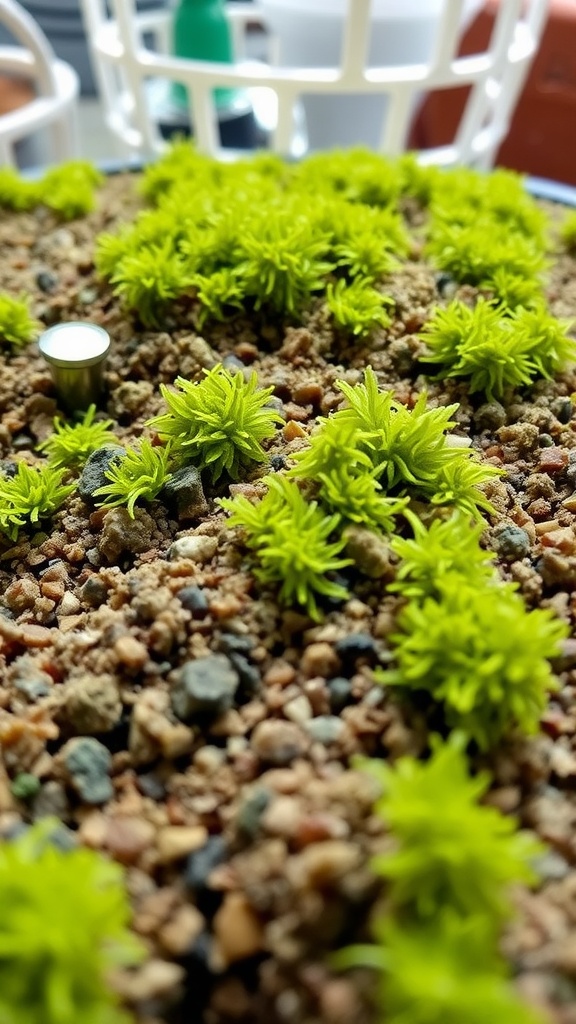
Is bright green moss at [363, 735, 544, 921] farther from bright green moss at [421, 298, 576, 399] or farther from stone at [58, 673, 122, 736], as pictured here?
bright green moss at [421, 298, 576, 399]

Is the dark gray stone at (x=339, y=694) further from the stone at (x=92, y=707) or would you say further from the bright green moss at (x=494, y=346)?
the bright green moss at (x=494, y=346)

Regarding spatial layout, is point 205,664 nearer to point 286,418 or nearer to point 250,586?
point 250,586

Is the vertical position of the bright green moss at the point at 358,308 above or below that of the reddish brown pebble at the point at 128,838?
above

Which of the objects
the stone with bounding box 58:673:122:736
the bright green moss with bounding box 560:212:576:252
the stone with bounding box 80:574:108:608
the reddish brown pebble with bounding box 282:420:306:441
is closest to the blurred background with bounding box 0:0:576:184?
the bright green moss with bounding box 560:212:576:252

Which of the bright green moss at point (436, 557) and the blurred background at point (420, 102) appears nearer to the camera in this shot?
the bright green moss at point (436, 557)

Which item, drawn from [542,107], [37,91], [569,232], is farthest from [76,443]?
[542,107]

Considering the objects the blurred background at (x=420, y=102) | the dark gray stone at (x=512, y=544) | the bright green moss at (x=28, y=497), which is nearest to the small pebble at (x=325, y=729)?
the dark gray stone at (x=512, y=544)
